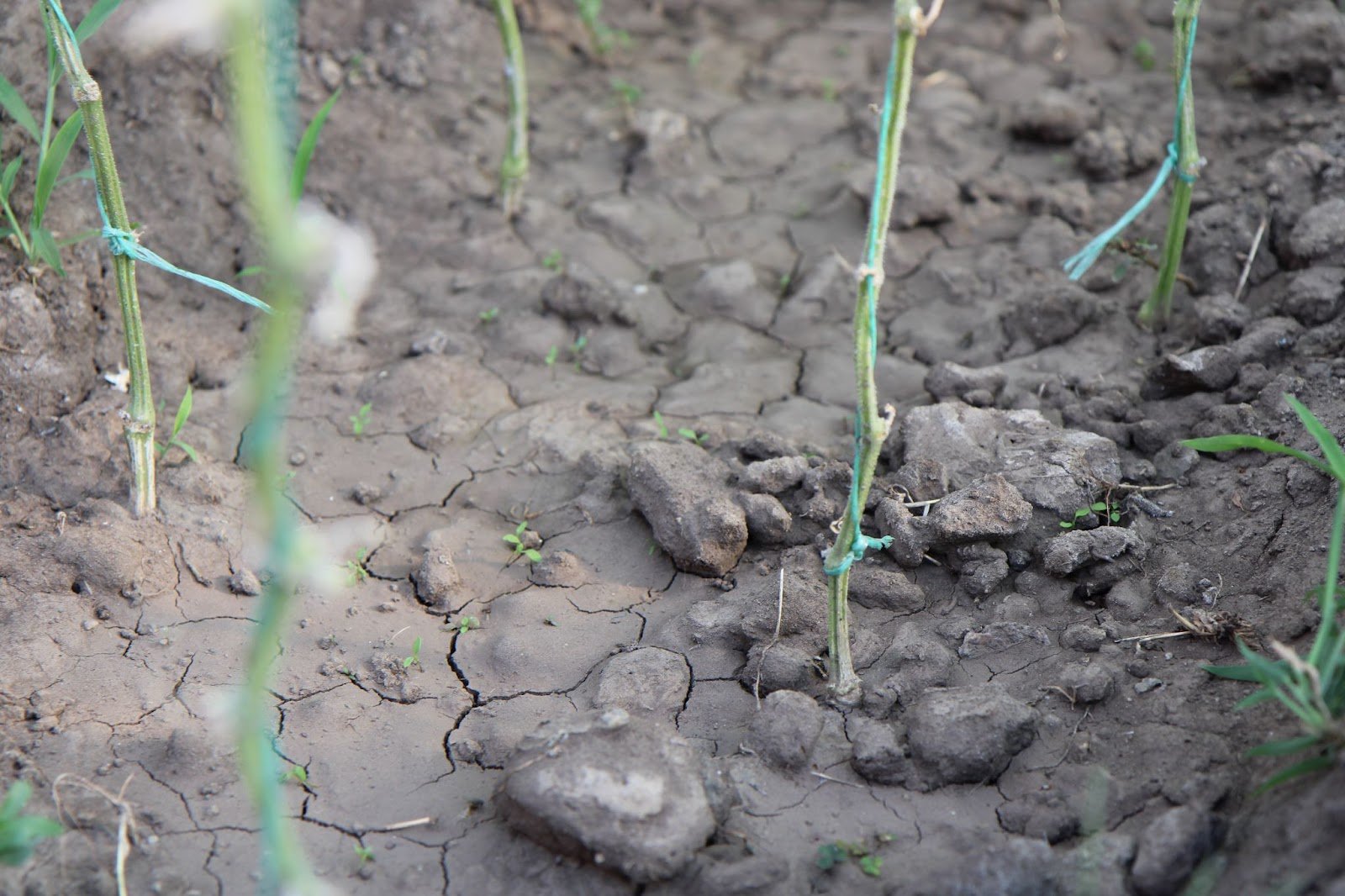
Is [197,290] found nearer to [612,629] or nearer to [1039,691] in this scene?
[612,629]

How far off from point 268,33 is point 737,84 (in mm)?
1804

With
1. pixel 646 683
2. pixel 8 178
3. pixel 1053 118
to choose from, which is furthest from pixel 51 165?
pixel 1053 118

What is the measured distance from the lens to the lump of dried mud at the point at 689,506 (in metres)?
2.50

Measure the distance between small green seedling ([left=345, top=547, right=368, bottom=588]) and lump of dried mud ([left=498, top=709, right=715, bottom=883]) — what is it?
0.77 meters

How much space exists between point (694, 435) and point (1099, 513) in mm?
963

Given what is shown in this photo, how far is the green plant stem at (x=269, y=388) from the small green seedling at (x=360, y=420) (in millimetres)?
786

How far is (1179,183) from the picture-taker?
2.87 m

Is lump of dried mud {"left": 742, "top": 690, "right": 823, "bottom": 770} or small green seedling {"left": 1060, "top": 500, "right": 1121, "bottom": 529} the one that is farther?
small green seedling {"left": 1060, "top": 500, "right": 1121, "bottom": 529}

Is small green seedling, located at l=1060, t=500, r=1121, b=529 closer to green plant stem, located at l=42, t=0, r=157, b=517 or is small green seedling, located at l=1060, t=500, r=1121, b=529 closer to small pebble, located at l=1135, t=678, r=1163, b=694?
small pebble, located at l=1135, t=678, r=1163, b=694

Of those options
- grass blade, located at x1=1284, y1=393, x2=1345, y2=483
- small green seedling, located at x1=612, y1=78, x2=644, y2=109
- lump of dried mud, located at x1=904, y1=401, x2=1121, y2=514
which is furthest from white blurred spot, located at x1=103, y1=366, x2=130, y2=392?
grass blade, located at x1=1284, y1=393, x2=1345, y2=483

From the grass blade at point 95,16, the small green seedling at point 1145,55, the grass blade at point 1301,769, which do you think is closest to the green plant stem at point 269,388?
the grass blade at point 95,16

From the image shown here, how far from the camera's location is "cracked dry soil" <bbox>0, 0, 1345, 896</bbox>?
195cm

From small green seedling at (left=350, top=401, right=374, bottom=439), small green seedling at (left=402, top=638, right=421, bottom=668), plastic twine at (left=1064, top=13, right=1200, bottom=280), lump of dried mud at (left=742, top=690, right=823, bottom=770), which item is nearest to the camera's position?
lump of dried mud at (left=742, top=690, right=823, bottom=770)

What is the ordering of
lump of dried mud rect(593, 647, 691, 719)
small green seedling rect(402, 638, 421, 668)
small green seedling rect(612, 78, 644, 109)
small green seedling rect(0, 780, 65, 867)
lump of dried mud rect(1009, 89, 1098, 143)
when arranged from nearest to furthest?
small green seedling rect(0, 780, 65, 867) → lump of dried mud rect(593, 647, 691, 719) → small green seedling rect(402, 638, 421, 668) → lump of dried mud rect(1009, 89, 1098, 143) → small green seedling rect(612, 78, 644, 109)
